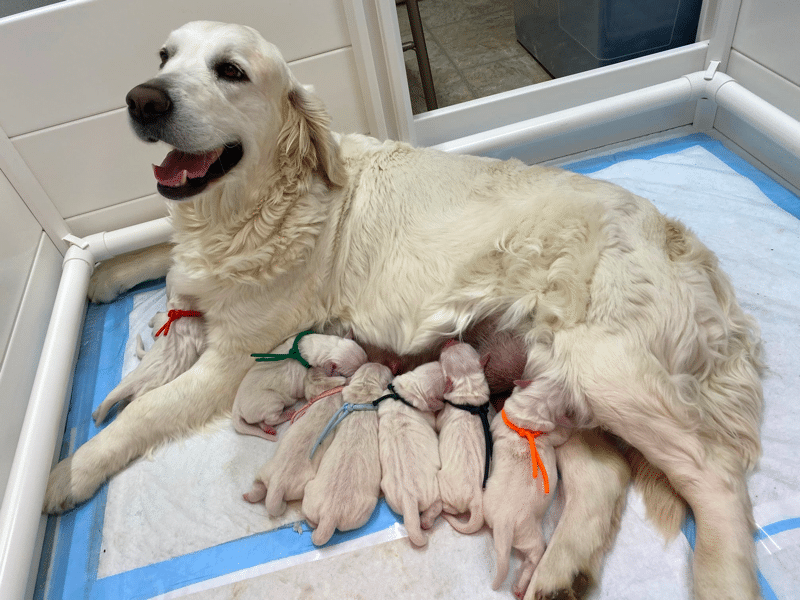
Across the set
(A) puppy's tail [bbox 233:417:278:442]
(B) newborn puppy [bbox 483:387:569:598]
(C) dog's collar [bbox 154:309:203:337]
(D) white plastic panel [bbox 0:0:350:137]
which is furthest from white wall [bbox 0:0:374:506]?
(B) newborn puppy [bbox 483:387:569:598]

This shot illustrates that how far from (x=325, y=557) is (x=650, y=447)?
100cm

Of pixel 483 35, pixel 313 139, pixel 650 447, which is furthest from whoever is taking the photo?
pixel 483 35

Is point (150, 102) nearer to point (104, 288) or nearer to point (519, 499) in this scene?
point (104, 288)

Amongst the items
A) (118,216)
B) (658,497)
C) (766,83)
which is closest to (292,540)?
(658,497)

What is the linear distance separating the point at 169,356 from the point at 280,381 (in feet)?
1.69

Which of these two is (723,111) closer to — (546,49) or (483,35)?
(546,49)

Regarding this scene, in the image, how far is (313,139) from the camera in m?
1.85

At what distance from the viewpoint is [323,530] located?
5.08 feet

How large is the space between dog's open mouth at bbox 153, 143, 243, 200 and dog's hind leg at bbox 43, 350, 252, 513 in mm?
602

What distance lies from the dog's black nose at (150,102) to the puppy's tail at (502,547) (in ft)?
4.87

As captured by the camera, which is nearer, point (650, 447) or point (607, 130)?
point (650, 447)

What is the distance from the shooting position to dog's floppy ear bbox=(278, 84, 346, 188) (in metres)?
1.80

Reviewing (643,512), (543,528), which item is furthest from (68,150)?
(643,512)

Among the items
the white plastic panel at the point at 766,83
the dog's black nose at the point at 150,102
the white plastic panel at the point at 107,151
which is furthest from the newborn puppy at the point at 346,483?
the white plastic panel at the point at 766,83
